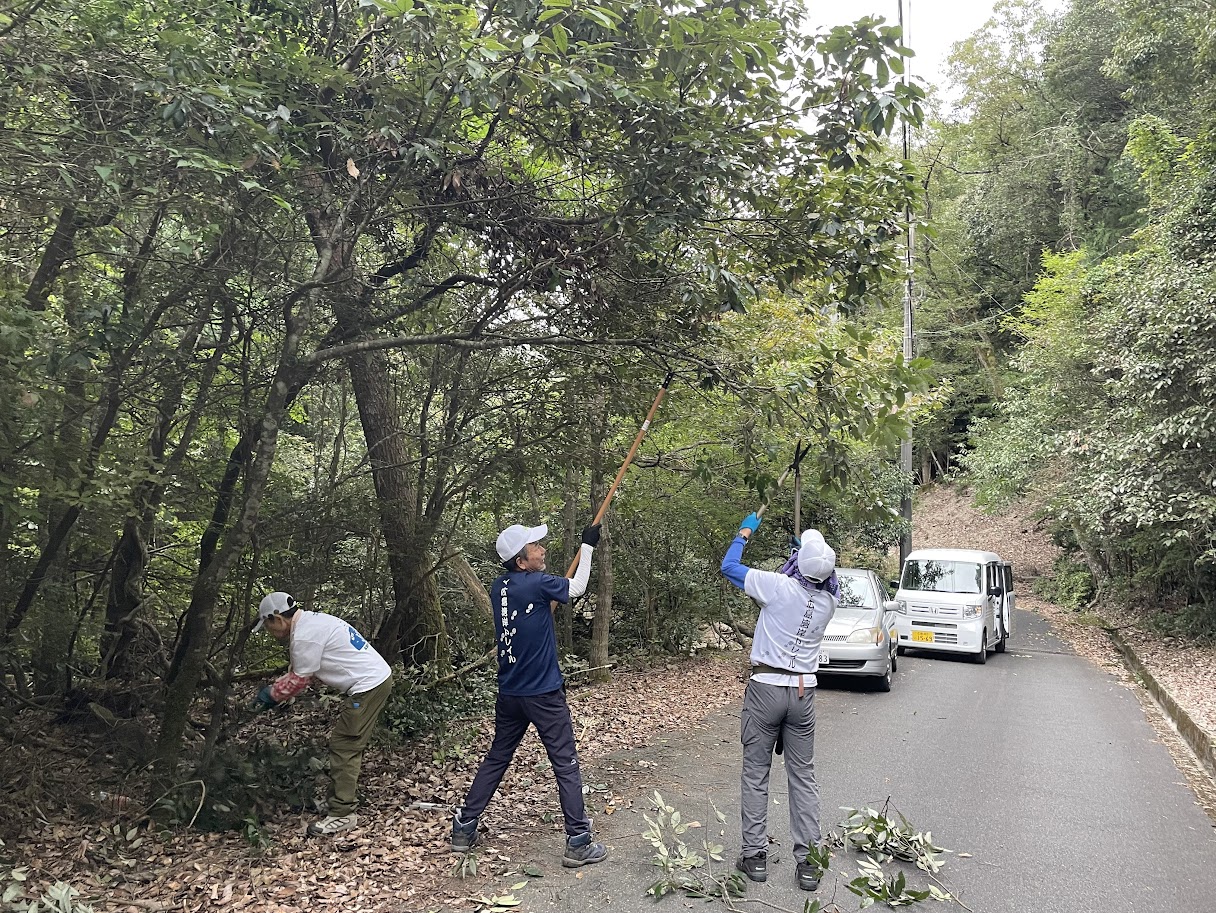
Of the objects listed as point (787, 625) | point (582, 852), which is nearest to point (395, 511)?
point (582, 852)

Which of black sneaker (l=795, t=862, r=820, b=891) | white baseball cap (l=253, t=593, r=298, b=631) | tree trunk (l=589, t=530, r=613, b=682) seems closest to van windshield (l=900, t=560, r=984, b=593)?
tree trunk (l=589, t=530, r=613, b=682)

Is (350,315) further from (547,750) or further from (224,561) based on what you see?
(547,750)

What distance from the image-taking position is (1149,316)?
14398mm

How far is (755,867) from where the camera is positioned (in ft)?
15.0

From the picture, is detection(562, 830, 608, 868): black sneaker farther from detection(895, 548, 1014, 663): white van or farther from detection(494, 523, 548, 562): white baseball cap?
detection(895, 548, 1014, 663): white van

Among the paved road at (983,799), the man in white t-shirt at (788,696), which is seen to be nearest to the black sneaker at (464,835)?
the paved road at (983,799)

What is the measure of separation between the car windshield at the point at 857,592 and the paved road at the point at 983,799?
1.35 m

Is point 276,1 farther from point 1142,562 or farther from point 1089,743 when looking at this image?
point 1142,562

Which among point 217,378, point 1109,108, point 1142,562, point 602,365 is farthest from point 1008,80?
point 217,378

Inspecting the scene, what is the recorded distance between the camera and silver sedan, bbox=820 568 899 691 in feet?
36.5

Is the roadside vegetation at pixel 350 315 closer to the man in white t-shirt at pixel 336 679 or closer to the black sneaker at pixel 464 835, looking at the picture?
the man in white t-shirt at pixel 336 679

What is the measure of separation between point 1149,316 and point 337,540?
14.6 m

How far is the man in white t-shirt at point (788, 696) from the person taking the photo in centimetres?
466

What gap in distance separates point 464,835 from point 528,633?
1.30 m
